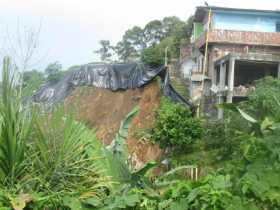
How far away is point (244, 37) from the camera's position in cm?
2480

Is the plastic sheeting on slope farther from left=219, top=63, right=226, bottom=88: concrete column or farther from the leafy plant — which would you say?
the leafy plant

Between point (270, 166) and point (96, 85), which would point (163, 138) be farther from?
point (270, 166)

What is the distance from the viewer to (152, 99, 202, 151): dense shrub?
16.2m

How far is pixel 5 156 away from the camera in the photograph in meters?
4.18

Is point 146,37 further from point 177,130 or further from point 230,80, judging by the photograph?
point 177,130

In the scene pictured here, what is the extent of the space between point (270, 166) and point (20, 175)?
1.94m

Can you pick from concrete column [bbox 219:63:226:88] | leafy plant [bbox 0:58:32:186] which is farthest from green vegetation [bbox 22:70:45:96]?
concrete column [bbox 219:63:226:88]

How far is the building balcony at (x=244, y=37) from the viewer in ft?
81.3

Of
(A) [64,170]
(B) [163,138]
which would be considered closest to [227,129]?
(B) [163,138]

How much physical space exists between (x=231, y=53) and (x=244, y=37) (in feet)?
10.4

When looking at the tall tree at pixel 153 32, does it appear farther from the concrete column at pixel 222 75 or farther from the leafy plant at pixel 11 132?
the leafy plant at pixel 11 132

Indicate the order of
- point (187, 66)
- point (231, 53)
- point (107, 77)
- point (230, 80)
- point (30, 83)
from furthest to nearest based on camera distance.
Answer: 1. point (187, 66)
2. point (107, 77)
3. point (231, 53)
4. point (230, 80)
5. point (30, 83)

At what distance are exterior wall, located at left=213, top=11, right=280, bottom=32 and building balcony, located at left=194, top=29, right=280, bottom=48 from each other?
7.52 feet

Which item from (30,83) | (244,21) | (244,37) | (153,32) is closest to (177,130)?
(244,37)
